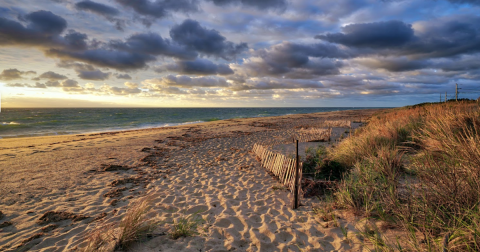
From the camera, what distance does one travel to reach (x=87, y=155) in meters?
10.3

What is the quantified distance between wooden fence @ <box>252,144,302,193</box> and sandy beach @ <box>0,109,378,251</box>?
27 cm

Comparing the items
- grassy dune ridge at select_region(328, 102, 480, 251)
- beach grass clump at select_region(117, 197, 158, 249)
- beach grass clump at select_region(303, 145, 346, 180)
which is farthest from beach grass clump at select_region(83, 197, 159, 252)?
beach grass clump at select_region(303, 145, 346, 180)

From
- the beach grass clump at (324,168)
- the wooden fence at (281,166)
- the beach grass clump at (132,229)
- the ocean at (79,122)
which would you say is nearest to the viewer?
the beach grass clump at (132,229)

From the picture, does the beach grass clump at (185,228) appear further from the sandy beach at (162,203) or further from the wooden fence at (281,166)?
the wooden fence at (281,166)

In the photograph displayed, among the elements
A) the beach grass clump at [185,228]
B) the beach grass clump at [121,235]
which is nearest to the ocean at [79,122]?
the beach grass clump at [121,235]

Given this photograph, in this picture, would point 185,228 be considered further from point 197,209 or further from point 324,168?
point 324,168

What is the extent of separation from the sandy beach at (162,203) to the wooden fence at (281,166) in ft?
0.87

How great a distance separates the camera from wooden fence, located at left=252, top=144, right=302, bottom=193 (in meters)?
5.58

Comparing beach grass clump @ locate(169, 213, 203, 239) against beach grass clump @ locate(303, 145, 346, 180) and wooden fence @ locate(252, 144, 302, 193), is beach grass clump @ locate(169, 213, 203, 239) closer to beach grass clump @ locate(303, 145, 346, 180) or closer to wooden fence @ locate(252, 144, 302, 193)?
wooden fence @ locate(252, 144, 302, 193)

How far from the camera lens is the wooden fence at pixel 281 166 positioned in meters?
5.58

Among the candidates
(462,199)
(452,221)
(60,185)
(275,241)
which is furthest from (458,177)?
(60,185)

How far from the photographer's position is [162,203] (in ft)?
16.8

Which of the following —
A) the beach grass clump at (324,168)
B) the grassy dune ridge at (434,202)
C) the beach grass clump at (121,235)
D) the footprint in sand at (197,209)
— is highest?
the grassy dune ridge at (434,202)

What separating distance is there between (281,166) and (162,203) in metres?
3.28
